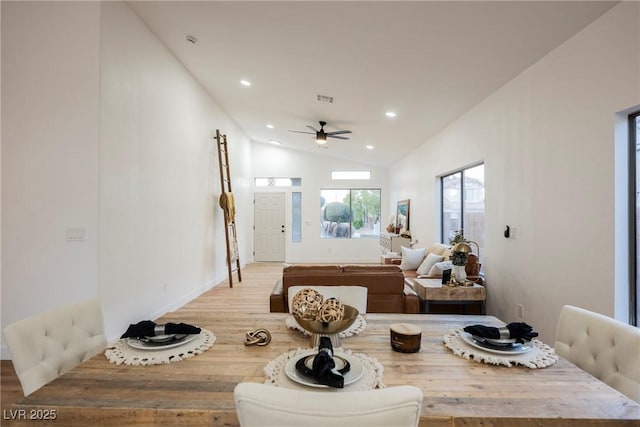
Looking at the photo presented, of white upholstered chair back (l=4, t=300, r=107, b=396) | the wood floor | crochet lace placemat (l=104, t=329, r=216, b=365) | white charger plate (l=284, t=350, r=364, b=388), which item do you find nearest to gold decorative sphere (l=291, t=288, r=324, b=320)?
white charger plate (l=284, t=350, r=364, b=388)

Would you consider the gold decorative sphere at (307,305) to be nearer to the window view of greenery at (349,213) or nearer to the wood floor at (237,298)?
the wood floor at (237,298)

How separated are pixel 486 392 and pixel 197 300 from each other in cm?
480

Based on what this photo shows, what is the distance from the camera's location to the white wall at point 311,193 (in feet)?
31.7

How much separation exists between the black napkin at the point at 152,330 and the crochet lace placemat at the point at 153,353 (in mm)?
43

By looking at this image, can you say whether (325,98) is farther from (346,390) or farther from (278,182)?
(278,182)

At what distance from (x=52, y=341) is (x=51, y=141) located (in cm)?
233

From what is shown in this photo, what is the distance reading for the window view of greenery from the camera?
386 inches

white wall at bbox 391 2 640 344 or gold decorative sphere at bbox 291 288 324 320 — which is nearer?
gold decorative sphere at bbox 291 288 324 320

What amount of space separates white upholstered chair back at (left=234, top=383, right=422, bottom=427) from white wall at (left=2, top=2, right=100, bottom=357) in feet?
9.44

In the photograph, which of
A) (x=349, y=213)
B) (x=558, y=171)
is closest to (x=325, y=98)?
(x=558, y=171)

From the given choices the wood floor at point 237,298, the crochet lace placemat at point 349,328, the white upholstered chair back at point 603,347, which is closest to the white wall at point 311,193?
the wood floor at point 237,298

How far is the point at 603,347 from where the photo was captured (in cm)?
140

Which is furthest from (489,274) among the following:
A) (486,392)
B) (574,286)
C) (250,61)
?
(250,61)

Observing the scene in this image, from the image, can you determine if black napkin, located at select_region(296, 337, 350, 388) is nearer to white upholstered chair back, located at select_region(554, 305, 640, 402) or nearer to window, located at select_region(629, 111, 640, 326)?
white upholstered chair back, located at select_region(554, 305, 640, 402)
